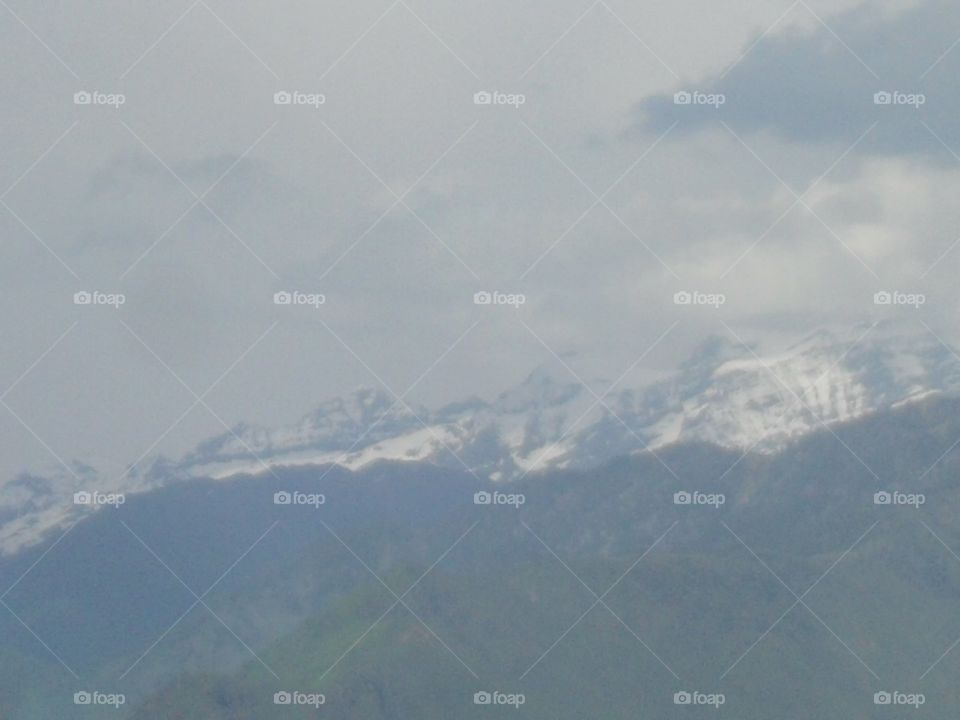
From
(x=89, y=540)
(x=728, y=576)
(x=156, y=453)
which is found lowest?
(x=728, y=576)

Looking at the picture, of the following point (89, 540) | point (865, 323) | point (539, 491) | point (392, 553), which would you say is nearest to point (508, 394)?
point (539, 491)

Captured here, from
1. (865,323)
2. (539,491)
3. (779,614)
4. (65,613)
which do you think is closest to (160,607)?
(65,613)

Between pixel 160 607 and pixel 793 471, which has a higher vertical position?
pixel 793 471

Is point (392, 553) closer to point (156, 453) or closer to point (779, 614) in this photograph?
point (156, 453)

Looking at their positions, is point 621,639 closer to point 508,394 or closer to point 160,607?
point 508,394

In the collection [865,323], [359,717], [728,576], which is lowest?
[359,717]

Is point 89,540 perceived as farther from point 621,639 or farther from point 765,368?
point 765,368

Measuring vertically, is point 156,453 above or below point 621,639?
above

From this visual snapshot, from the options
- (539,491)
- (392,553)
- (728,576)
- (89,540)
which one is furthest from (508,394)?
(89,540)
